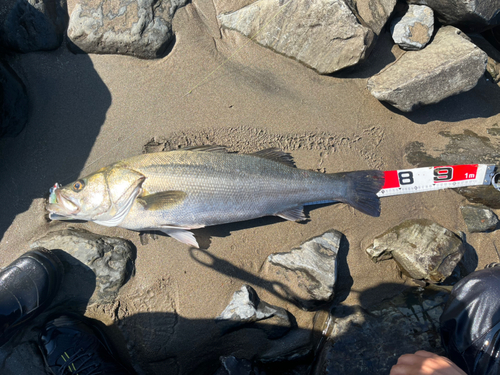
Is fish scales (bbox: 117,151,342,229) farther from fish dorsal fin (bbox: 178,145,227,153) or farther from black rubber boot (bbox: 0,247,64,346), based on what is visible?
black rubber boot (bbox: 0,247,64,346)

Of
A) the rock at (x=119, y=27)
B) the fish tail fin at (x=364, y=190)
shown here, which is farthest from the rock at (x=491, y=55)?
the rock at (x=119, y=27)

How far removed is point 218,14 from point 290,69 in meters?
1.22

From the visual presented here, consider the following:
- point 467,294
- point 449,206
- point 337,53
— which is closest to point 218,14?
point 337,53

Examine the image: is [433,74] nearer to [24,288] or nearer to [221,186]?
[221,186]

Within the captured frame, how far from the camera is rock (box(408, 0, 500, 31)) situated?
13.0 ft

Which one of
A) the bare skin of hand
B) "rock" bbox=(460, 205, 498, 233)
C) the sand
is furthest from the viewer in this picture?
"rock" bbox=(460, 205, 498, 233)

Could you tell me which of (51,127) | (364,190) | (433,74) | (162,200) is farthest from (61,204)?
(433,74)

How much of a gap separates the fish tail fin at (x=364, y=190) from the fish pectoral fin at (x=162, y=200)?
6.86ft

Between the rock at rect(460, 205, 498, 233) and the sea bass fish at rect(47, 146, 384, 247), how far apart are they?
93.0 inches

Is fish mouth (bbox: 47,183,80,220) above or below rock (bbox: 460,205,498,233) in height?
above

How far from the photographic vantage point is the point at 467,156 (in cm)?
432

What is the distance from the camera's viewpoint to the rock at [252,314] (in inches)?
149

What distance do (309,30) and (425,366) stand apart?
3.94 meters

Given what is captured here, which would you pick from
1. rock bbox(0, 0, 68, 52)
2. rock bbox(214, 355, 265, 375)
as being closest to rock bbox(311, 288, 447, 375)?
rock bbox(214, 355, 265, 375)
